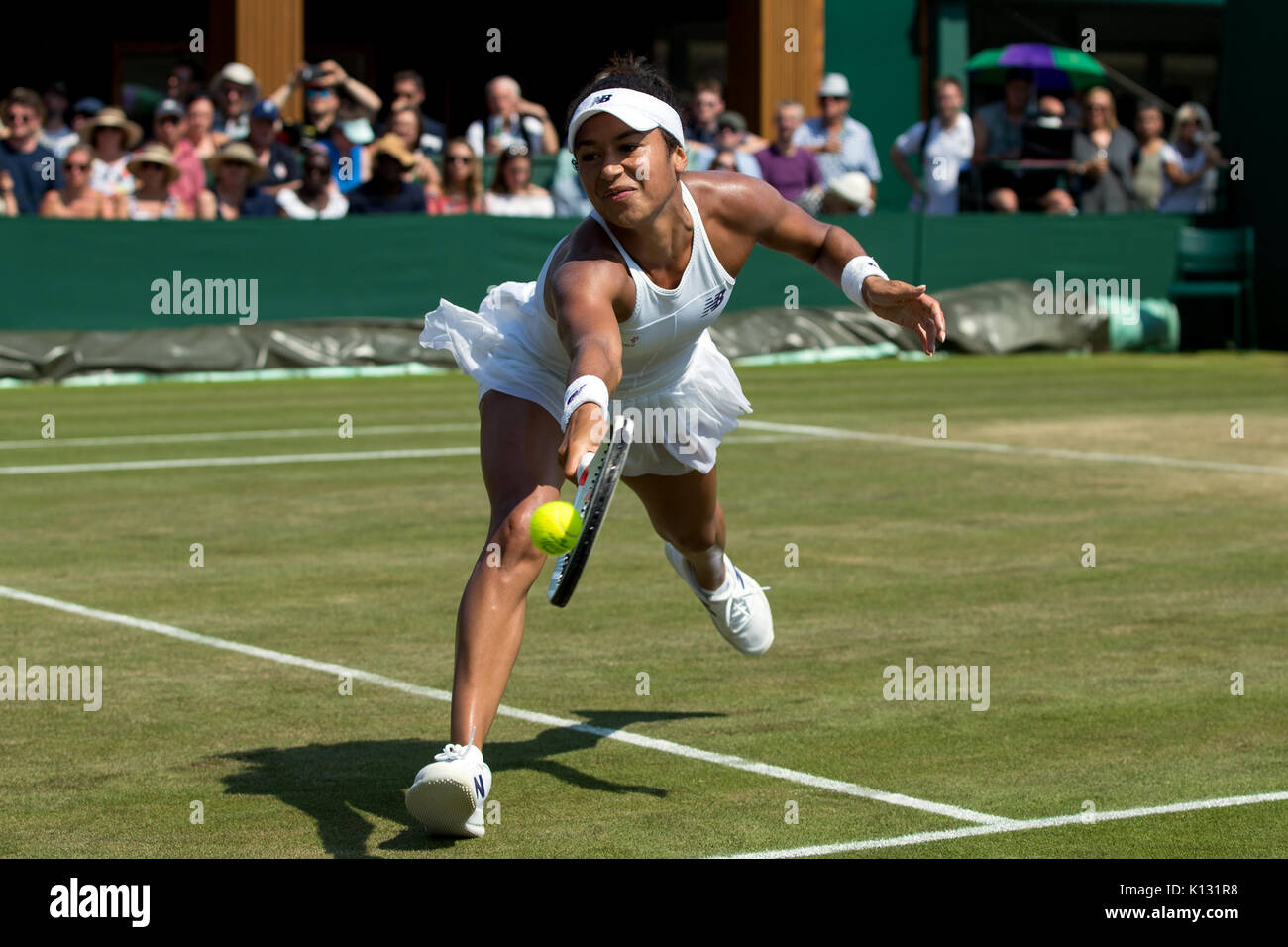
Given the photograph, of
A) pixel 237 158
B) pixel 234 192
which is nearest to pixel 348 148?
pixel 234 192

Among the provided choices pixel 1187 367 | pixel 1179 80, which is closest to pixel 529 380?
pixel 1187 367

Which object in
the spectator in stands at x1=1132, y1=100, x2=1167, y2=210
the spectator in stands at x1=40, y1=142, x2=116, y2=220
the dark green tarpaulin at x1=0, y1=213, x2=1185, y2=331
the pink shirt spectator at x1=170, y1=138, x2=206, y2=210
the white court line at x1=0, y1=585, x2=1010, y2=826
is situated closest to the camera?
the white court line at x1=0, y1=585, x2=1010, y2=826

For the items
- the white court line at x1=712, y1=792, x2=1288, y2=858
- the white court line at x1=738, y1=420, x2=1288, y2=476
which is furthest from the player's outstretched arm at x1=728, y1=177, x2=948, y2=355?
the white court line at x1=738, y1=420, x2=1288, y2=476

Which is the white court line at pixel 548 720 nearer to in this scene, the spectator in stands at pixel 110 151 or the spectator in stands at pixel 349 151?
the spectator in stands at pixel 110 151

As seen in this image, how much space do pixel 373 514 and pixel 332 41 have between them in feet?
A: 71.3

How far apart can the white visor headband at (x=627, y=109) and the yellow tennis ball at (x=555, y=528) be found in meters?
1.18

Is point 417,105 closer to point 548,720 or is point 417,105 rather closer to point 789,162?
point 789,162

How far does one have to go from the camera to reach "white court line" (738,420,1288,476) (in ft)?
44.4

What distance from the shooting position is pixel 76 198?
19.5 metres

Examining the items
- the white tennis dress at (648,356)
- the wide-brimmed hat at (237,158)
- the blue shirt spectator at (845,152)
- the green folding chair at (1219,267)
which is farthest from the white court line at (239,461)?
the green folding chair at (1219,267)

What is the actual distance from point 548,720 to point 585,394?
6.92 feet

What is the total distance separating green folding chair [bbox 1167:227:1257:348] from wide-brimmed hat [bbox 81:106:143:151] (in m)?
12.4

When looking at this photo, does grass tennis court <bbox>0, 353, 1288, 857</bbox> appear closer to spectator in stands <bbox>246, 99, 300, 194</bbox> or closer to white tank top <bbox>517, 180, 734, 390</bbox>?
white tank top <bbox>517, 180, 734, 390</bbox>

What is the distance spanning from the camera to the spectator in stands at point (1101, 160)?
24125mm
